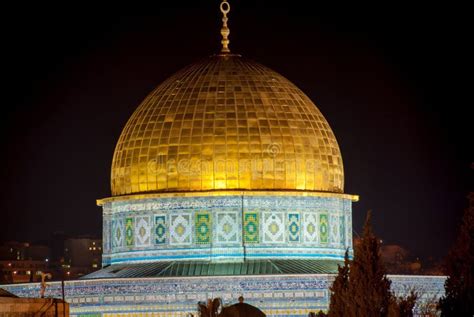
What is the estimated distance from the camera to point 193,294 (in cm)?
5925

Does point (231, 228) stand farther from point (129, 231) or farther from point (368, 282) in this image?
point (368, 282)

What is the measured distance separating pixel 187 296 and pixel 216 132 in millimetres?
5156

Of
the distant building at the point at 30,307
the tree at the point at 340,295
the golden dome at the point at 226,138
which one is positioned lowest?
the distant building at the point at 30,307

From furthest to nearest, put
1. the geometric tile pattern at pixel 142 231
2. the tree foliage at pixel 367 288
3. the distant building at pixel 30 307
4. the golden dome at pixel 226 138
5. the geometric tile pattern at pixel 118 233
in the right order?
the geometric tile pattern at pixel 118 233
the geometric tile pattern at pixel 142 231
the golden dome at pixel 226 138
the distant building at pixel 30 307
the tree foliage at pixel 367 288

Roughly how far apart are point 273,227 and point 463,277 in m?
16.6

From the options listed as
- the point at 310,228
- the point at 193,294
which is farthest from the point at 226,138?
the point at 193,294

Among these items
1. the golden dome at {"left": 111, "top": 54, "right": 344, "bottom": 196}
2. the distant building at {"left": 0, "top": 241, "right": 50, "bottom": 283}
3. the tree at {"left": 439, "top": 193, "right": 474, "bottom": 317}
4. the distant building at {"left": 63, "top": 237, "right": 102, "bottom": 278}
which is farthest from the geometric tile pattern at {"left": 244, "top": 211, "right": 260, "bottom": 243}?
the distant building at {"left": 63, "top": 237, "right": 102, "bottom": 278}

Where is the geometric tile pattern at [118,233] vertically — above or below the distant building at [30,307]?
above

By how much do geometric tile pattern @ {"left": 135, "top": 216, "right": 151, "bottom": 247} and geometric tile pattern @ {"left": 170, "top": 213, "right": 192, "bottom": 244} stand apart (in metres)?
0.75

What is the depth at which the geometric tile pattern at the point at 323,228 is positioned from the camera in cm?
6200

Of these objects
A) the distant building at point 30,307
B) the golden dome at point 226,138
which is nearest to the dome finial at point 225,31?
the golden dome at point 226,138

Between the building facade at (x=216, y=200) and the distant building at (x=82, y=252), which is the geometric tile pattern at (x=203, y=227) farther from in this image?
the distant building at (x=82, y=252)

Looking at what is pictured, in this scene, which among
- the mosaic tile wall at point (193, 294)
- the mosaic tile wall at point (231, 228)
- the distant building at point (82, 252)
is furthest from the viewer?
the distant building at point (82, 252)

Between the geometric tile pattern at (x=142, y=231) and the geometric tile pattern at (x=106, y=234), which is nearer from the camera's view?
the geometric tile pattern at (x=142, y=231)
